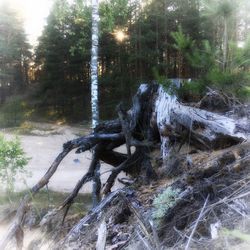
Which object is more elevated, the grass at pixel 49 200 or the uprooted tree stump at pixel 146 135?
the uprooted tree stump at pixel 146 135

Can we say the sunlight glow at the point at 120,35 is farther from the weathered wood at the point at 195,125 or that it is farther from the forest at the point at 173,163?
the weathered wood at the point at 195,125

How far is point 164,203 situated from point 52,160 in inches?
621

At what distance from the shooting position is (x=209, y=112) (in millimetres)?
4027

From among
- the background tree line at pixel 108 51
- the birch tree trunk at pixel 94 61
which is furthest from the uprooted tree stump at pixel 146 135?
the background tree line at pixel 108 51

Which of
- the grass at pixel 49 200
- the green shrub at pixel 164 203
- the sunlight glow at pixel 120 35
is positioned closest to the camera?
the green shrub at pixel 164 203

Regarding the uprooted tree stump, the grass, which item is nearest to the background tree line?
the grass

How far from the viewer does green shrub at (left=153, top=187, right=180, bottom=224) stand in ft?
9.19

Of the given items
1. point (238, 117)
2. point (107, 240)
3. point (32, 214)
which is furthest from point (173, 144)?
point (32, 214)

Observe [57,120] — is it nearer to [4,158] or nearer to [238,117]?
[4,158]

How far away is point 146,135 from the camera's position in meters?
5.16

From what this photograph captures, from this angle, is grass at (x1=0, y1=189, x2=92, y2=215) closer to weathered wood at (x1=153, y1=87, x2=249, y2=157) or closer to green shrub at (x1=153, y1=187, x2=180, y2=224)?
weathered wood at (x1=153, y1=87, x2=249, y2=157)

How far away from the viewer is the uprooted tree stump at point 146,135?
3.66 m

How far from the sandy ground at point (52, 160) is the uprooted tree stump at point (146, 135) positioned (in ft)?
17.3

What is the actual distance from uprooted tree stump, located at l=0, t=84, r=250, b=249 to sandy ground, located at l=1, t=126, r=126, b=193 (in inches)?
208
